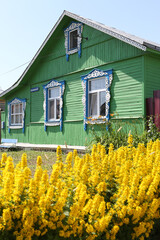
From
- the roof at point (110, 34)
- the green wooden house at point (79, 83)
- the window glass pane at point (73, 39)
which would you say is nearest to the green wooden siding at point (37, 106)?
the green wooden house at point (79, 83)

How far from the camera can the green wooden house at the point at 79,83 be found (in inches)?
389

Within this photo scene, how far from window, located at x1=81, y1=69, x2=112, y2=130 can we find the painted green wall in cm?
26

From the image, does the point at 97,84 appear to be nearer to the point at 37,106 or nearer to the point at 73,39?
the point at 73,39

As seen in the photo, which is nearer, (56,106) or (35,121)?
(56,106)

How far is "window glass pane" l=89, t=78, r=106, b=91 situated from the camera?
11.3m

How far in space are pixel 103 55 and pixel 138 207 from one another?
9540 mm

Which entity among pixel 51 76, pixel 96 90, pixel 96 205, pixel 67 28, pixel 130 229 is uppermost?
pixel 67 28

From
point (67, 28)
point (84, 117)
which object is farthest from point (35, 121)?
point (67, 28)

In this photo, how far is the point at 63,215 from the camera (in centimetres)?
225

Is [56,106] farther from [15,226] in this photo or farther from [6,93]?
[15,226]

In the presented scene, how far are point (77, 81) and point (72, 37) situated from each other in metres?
2.44

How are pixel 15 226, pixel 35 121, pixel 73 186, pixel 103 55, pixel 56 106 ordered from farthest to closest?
1. pixel 35 121
2. pixel 56 106
3. pixel 103 55
4. pixel 73 186
5. pixel 15 226

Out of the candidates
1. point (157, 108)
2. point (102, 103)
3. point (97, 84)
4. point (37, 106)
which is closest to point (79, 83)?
point (97, 84)

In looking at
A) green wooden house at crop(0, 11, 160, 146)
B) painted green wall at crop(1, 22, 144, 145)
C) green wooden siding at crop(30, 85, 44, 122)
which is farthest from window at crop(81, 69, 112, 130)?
green wooden siding at crop(30, 85, 44, 122)
